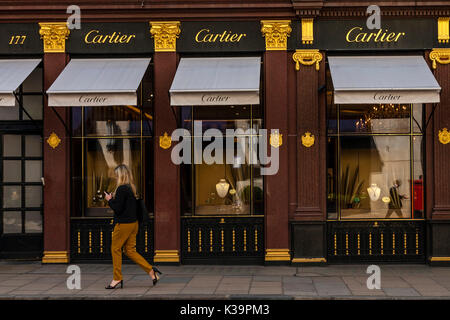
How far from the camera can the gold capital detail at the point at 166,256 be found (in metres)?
11.0

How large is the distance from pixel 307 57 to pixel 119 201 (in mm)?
5103

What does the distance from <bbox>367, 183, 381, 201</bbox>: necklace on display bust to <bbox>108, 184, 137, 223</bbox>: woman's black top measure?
5.34 metres

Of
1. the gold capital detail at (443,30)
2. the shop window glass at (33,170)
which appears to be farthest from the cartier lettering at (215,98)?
the gold capital detail at (443,30)

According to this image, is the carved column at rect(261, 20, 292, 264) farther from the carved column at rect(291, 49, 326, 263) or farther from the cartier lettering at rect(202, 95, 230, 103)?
the cartier lettering at rect(202, 95, 230, 103)

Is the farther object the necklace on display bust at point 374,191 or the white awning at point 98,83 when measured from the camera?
the necklace on display bust at point 374,191

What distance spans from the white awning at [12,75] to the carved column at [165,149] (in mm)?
2657

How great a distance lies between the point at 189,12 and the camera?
1105 cm

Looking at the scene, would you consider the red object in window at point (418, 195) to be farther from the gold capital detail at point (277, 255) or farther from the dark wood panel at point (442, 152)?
the gold capital detail at point (277, 255)

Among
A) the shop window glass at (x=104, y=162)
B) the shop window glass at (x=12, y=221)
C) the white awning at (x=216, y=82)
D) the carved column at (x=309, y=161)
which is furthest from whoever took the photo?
the shop window glass at (x=12, y=221)

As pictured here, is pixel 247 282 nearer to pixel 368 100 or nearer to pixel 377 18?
pixel 368 100

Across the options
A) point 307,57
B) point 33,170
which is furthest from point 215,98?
point 33,170

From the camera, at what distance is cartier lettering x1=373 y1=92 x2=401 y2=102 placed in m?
9.91

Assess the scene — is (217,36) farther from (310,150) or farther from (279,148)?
(310,150)
